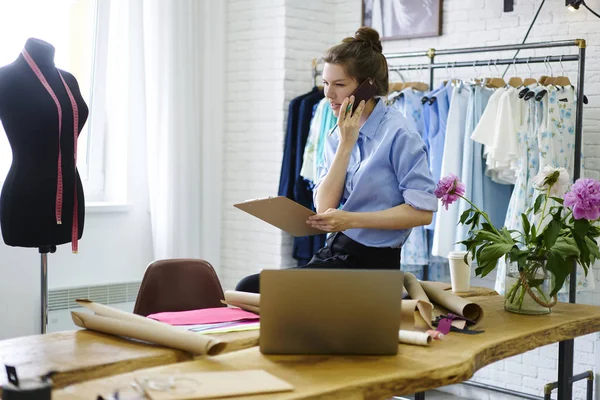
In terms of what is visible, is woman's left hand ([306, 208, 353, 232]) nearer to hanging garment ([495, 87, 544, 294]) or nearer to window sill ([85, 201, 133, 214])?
hanging garment ([495, 87, 544, 294])

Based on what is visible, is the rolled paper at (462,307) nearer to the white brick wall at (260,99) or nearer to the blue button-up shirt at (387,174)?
the blue button-up shirt at (387,174)

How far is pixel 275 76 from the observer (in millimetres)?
5691

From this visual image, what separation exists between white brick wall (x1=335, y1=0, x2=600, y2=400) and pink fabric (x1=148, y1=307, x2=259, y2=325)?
239 centimetres

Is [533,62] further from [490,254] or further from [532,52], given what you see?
[490,254]

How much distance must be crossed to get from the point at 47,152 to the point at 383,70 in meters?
1.61

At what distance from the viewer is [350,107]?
3.02 meters

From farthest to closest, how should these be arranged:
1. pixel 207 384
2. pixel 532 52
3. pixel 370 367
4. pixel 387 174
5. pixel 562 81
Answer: pixel 532 52, pixel 562 81, pixel 387 174, pixel 370 367, pixel 207 384

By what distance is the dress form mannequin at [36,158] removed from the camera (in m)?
3.69

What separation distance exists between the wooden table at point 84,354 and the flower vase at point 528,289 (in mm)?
916

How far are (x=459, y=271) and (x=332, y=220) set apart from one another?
1.82 feet

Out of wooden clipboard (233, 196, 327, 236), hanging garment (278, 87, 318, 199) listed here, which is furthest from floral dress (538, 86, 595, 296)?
wooden clipboard (233, 196, 327, 236)

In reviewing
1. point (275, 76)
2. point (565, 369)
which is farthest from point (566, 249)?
point (275, 76)

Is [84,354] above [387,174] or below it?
below

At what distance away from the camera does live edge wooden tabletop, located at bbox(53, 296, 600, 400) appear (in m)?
1.75
